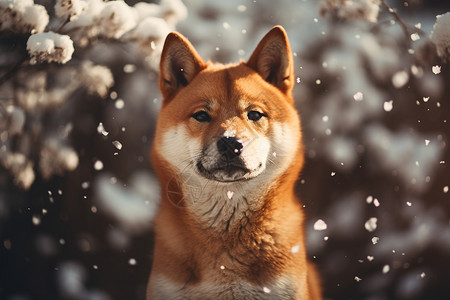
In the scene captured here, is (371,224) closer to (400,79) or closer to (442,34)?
(400,79)

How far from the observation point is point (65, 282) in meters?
1.37

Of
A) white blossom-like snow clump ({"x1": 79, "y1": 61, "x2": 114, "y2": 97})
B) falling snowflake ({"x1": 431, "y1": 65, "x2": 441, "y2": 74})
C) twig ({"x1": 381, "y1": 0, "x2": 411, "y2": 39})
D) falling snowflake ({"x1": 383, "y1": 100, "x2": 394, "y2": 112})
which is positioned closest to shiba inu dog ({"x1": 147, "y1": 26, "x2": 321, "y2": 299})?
white blossom-like snow clump ({"x1": 79, "y1": 61, "x2": 114, "y2": 97})

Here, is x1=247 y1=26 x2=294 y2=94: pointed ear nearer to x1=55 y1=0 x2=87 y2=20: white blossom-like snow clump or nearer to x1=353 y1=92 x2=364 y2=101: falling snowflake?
x1=353 y1=92 x2=364 y2=101: falling snowflake

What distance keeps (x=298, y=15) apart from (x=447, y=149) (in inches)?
28.9

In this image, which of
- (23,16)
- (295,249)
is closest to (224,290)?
(295,249)

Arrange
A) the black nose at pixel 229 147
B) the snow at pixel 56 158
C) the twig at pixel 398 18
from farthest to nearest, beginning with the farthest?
the twig at pixel 398 18, the snow at pixel 56 158, the black nose at pixel 229 147

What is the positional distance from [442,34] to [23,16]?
1.44m

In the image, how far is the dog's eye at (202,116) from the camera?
50.3 inches

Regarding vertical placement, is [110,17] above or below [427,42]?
below

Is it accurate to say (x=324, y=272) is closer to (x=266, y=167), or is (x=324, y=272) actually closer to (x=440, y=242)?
(x=266, y=167)

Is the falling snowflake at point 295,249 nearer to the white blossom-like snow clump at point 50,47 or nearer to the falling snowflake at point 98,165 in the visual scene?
the falling snowflake at point 98,165

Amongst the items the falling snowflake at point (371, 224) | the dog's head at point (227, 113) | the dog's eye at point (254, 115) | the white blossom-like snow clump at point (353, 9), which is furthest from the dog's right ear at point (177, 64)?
the falling snowflake at point (371, 224)

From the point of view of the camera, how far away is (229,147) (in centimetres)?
120

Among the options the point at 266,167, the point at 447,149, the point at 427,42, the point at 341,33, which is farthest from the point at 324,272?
the point at 427,42
